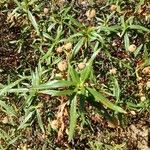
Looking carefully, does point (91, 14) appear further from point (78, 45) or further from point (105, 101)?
point (105, 101)

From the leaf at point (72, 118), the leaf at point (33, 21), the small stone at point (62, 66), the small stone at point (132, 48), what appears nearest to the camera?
the leaf at point (72, 118)

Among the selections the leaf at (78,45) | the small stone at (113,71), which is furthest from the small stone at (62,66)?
the small stone at (113,71)

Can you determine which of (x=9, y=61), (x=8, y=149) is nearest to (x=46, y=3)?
(x=9, y=61)

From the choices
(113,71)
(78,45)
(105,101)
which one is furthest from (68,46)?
(105,101)

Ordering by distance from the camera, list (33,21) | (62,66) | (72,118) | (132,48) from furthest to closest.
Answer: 1. (33,21)
2. (132,48)
3. (62,66)
4. (72,118)

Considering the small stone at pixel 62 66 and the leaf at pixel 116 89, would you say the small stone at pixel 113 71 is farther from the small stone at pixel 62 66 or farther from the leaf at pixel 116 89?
the small stone at pixel 62 66

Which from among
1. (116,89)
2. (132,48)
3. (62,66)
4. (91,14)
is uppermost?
(91,14)

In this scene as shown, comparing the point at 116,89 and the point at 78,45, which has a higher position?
the point at 78,45

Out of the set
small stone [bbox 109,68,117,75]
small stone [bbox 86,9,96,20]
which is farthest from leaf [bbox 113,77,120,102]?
small stone [bbox 86,9,96,20]

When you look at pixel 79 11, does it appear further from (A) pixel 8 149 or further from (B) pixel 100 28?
(A) pixel 8 149

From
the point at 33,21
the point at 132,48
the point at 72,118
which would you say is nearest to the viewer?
the point at 72,118

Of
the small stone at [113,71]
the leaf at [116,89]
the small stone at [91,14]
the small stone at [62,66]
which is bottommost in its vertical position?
the leaf at [116,89]
